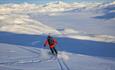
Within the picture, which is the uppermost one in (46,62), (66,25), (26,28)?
(46,62)

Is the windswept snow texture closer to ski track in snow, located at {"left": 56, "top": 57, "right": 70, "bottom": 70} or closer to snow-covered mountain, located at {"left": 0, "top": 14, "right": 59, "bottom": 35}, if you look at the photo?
snow-covered mountain, located at {"left": 0, "top": 14, "right": 59, "bottom": 35}

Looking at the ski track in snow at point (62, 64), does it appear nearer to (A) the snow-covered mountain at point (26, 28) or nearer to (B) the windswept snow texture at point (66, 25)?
(B) the windswept snow texture at point (66, 25)

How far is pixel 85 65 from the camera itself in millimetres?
12031

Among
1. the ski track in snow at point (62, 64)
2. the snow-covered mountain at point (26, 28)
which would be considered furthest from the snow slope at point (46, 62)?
the snow-covered mountain at point (26, 28)

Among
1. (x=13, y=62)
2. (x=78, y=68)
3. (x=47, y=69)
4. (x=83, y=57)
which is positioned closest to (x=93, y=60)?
(x=83, y=57)

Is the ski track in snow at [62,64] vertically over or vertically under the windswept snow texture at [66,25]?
over

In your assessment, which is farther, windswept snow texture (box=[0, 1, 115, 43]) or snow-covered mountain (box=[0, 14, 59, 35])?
snow-covered mountain (box=[0, 14, 59, 35])

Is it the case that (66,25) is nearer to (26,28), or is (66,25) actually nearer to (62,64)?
(26,28)

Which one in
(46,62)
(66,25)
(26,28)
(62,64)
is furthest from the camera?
(66,25)

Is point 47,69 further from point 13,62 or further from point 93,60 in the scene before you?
point 93,60

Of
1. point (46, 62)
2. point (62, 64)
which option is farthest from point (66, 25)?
point (62, 64)

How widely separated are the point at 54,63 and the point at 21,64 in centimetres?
158

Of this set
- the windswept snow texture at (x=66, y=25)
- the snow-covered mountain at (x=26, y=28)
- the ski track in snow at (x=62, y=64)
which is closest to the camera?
the ski track in snow at (x=62, y=64)

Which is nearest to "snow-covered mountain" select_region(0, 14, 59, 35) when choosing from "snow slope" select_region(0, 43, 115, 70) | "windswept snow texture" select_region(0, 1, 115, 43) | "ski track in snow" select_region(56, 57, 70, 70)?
"windswept snow texture" select_region(0, 1, 115, 43)
